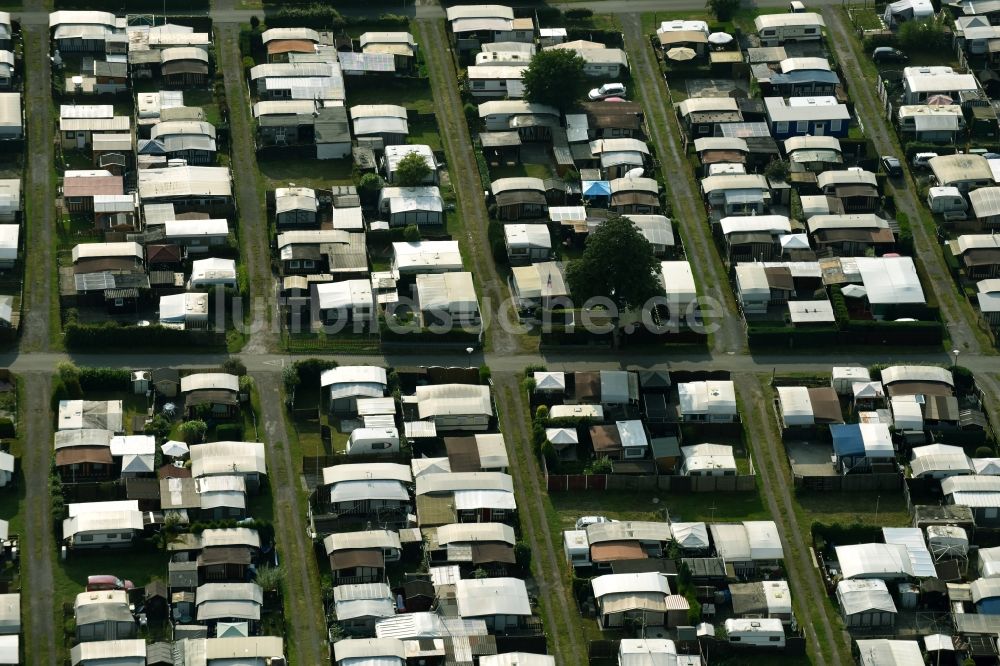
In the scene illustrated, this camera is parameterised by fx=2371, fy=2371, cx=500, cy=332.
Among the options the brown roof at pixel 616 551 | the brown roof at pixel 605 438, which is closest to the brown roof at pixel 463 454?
the brown roof at pixel 605 438

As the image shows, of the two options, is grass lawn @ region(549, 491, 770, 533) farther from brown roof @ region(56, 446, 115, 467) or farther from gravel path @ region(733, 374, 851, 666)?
brown roof @ region(56, 446, 115, 467)

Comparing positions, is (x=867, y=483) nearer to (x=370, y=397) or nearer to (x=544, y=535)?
(x=544, y=535)

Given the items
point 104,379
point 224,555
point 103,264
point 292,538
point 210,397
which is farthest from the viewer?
point 103,264

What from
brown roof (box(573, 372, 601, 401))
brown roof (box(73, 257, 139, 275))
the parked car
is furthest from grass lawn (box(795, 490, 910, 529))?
brown roof (box(73, 257, 139, 275))

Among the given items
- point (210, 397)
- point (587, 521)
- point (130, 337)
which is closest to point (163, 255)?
point (130, 337)

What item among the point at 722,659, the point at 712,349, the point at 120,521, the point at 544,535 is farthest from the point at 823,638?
the point at 120,521

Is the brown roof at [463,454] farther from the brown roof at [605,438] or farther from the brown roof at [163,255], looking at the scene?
the brown roof at [163,255]

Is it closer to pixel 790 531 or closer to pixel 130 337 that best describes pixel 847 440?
pixel 790 531
